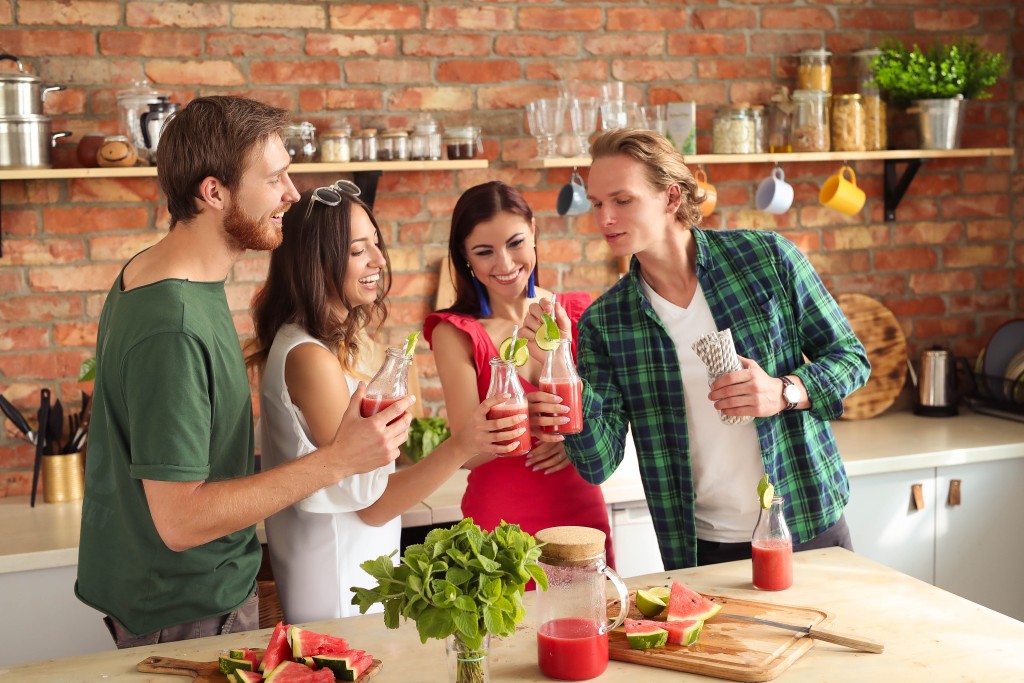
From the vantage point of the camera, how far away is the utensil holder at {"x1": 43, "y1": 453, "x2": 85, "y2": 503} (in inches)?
116

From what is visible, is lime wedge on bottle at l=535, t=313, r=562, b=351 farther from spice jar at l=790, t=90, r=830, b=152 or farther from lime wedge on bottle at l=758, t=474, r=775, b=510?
spice jar at l=790, t=90, r=830, b=152

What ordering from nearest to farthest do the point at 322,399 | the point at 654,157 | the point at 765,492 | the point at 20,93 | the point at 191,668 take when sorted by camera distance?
the point at 191,668
the point at 765,492
the point at 322,399
the point at 654,157
the point at 20,93

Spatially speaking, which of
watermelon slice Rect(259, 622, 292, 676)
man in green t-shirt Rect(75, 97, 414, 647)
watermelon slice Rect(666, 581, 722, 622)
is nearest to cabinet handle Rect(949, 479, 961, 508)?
watermelon slice Rect(666, 581, 722, 622)

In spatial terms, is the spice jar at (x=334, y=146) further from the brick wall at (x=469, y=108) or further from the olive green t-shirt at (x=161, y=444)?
the olive green t-shirt at (x=161, y=444)

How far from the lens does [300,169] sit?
3.00 m

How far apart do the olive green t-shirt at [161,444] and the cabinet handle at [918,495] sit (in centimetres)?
211

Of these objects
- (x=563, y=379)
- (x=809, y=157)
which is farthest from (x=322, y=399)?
(x=809, y=157)

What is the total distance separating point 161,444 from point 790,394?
3.97ft

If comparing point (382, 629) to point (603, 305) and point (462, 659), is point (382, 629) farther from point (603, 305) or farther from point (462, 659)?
point (603, 305)

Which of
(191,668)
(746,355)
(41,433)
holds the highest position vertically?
(746,355)

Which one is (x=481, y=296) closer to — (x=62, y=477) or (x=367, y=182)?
(x=367, y=182)

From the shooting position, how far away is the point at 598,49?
3.46 meters

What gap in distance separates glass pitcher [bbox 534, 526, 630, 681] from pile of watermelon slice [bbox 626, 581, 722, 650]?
0.08m

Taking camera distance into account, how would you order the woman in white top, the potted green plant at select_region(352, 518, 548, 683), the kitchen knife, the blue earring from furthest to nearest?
the blue earring
the woman in white top
the kitchen knife
the potted green plant at select_region(352, 518, 548, 683)
